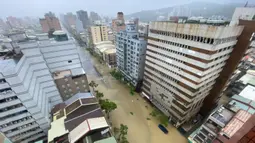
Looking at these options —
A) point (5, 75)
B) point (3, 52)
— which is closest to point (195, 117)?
point (5, 75)

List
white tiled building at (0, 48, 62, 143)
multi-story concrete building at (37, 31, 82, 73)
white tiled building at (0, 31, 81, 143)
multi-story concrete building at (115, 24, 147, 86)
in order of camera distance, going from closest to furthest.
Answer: white tiled building at (0, 48, 62, 143) → white tiled building at (0, 31, 81, 143) → multi-story concrete building at (37, 31, 82, 73) → multi-story concrete building at (115, 24, 147, 86)

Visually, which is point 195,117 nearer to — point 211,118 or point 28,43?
point 211,118

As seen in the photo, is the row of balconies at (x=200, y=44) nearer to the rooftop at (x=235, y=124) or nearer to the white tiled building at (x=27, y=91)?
the rooftop at (x=235, y=124)

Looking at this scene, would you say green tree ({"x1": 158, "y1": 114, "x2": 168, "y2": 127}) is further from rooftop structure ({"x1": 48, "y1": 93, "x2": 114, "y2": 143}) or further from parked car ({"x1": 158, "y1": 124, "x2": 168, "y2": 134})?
rooftop structure ({"x1": 48, "y1": 93, "x2": 114, "y2": 143})

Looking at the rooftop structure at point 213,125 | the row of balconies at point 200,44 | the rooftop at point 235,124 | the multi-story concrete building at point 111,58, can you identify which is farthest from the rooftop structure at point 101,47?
the rooftop at point 235,124

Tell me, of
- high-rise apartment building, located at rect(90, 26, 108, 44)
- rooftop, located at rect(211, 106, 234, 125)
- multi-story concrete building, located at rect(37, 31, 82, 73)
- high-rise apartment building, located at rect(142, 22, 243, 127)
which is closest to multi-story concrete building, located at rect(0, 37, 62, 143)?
multi-story concrete building, located at rect(37, 31, 82, 73)

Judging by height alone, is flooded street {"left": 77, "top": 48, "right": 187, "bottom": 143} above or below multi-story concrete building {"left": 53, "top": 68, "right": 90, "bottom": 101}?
below
